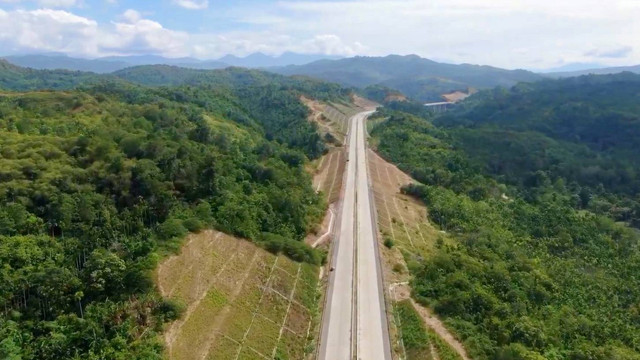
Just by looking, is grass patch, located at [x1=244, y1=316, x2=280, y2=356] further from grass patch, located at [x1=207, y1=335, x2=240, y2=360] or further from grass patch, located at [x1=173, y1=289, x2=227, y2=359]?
grass patch, located at [x1=173, y1=289, x2=227, y2=359]

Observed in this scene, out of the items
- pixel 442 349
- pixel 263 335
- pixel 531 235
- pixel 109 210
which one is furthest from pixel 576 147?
pixel 109 210

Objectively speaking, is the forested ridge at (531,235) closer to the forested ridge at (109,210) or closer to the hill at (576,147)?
the hill at (576,147)

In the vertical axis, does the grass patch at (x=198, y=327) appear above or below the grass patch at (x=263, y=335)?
above

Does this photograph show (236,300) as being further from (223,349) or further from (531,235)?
(531,235)

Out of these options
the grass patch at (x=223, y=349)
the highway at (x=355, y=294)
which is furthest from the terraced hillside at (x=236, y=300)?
the highway at (x=355, y=294)

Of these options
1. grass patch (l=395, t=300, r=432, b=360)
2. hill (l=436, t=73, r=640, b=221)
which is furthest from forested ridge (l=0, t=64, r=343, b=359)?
hill (l=436, t=73, r=640, b=221)

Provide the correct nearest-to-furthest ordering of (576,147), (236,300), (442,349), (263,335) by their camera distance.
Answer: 1. (442,349)
2. (263,335)
3. (236,300)
4. (576,147)
